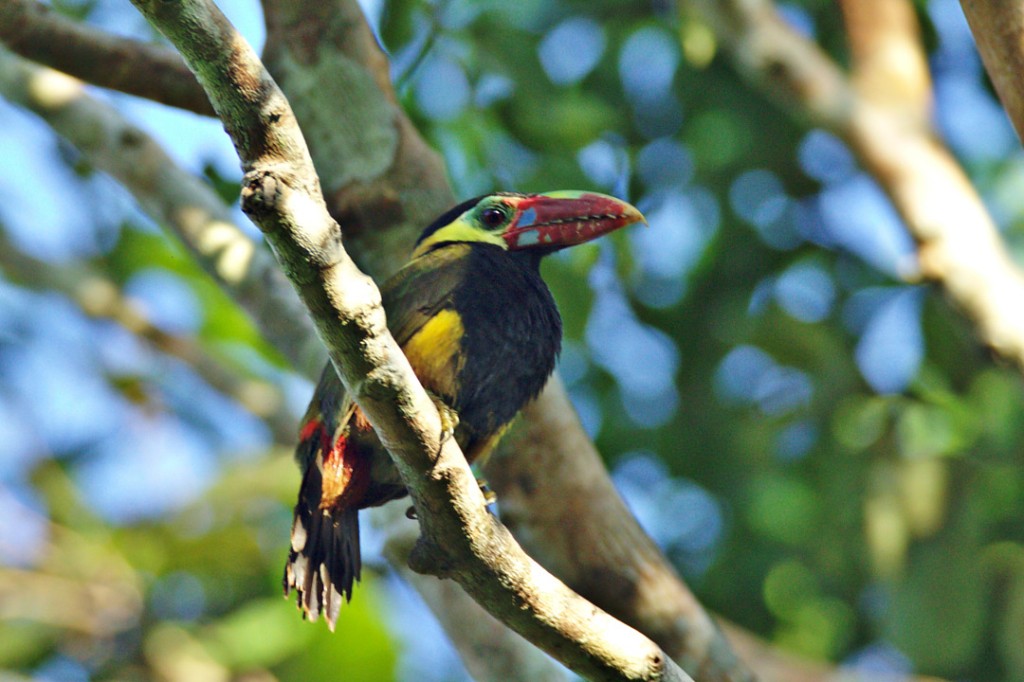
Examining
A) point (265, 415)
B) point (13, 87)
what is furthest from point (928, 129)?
point (13, 87)

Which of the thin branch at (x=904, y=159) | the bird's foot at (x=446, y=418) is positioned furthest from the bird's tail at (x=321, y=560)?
the thin branch at (x=904, y=159)

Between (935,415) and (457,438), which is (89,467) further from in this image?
(935,415)

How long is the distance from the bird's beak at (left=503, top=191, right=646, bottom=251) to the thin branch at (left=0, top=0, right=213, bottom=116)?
113 centimetres

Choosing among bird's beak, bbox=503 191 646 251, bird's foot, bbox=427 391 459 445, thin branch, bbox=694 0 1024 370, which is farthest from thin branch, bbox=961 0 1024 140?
bird's foot, bbox=427 391 459 445

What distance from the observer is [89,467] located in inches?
248

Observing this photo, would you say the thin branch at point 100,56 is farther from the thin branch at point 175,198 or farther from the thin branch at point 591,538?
the thin branch at point 591,538

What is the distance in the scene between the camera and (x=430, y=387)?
286cm

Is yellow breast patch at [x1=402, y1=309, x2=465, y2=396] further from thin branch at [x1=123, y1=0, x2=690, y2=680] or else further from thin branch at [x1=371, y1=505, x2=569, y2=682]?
thin branch at [x1=371, y1=505, x2=569, y2=682]

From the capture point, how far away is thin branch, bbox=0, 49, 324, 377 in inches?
150

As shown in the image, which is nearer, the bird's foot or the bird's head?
the bird's foot

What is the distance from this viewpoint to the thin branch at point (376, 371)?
1891 mm

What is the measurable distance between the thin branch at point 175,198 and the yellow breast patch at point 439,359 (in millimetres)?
916

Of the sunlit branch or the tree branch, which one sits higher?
the sunlit branch

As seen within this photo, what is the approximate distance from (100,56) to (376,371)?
2.11m
